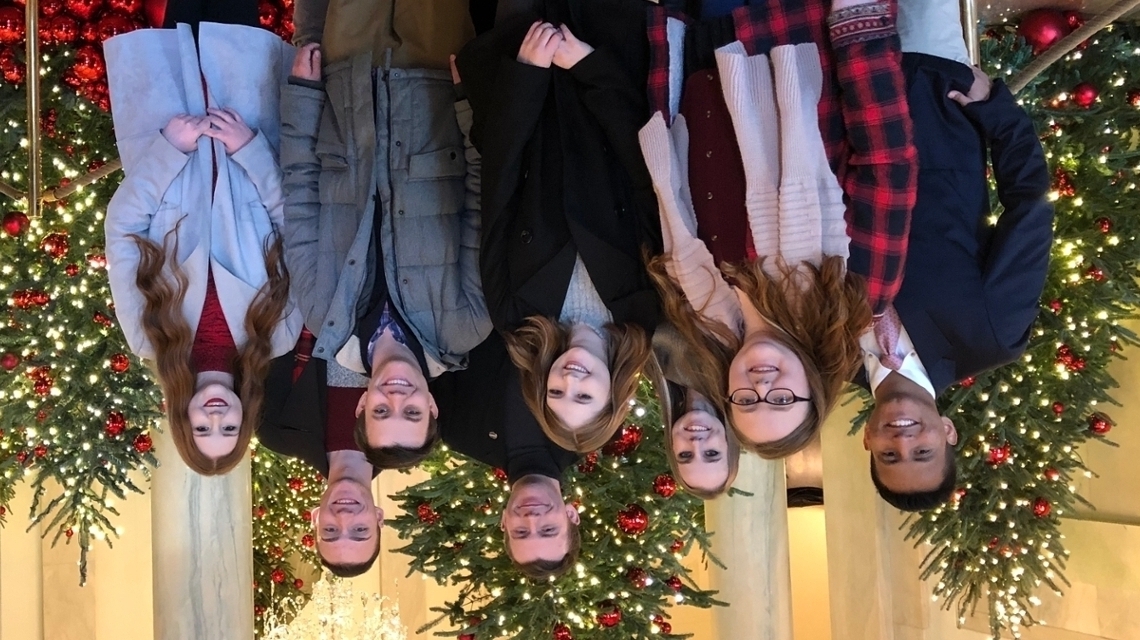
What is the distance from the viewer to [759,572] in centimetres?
307

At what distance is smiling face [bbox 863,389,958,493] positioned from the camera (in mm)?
1793

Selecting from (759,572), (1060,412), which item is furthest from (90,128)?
(1060,412)

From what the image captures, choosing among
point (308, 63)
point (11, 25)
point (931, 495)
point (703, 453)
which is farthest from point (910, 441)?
point (11, 25)

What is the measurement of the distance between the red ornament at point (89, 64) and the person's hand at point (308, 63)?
0.88 meters

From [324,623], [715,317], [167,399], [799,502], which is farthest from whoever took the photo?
[799,502]

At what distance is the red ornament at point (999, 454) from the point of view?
2773 mm

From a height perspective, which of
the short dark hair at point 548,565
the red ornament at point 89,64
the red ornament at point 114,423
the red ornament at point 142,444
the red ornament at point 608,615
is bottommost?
the red ornament at point 608,615

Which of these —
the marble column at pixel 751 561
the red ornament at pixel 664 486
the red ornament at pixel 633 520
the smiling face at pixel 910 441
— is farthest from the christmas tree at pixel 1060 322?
the smiling face at pixel 910 441

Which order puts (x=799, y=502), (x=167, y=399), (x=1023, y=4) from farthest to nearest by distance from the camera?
(x=799, y=502), (x=1023, y=4), (x=167, y=399)

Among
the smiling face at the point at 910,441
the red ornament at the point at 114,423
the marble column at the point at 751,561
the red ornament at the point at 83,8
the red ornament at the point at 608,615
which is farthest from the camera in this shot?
the marble column at the point at 751,561

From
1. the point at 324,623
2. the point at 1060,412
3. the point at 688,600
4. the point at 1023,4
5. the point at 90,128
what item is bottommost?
the point at 324,623

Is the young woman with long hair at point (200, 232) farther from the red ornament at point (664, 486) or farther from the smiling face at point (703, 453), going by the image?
the red ornament at point (664, 486)

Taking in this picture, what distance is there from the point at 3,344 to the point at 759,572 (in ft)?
8.45

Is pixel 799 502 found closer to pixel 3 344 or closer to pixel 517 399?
pixel 517 399
